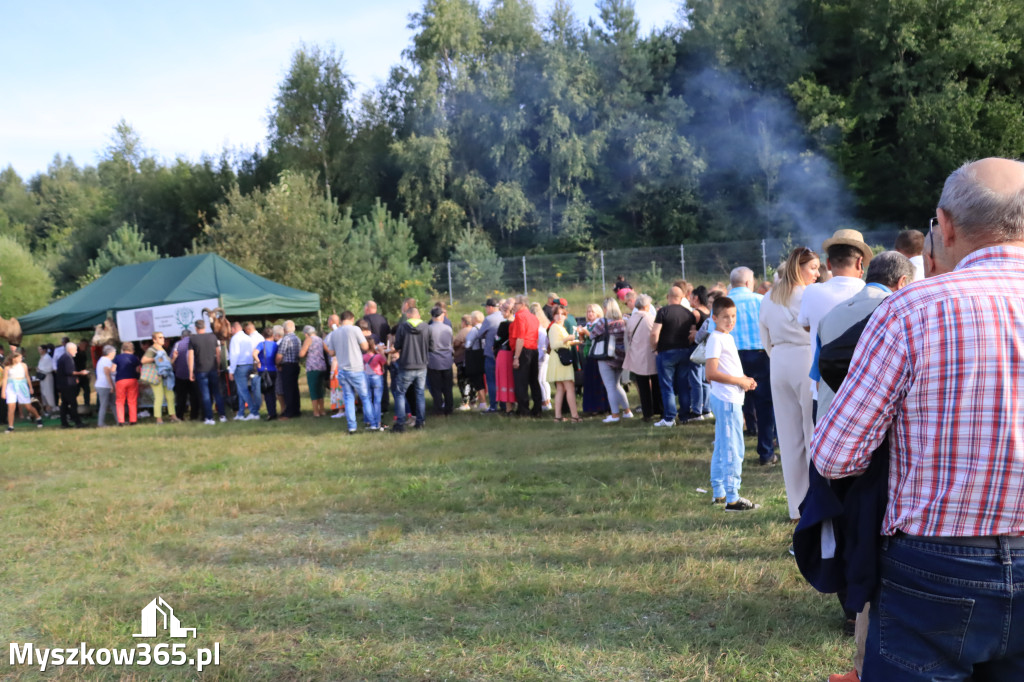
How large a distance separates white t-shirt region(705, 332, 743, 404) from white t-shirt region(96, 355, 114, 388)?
12628mm

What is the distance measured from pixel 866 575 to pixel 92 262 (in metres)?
40.6

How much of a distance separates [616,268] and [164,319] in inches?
616

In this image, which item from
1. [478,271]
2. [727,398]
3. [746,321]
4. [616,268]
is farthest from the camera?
[478,271]

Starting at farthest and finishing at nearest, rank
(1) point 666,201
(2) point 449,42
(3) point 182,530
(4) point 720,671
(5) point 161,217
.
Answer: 1. (5) point 161,217
2. (2) point 449,42
3. (1) point 666,201
4. (3) point 182,530
5. (4) point 720,671

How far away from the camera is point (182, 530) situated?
686 cm

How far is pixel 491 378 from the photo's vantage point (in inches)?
525

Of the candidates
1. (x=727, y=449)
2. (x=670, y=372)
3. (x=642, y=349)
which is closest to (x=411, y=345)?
(x=642, y=349)

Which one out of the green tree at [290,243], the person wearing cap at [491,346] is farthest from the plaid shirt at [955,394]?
the green tree at [290,243]

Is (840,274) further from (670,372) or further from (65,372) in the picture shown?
(65,372)

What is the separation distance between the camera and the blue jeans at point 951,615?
1.84 m

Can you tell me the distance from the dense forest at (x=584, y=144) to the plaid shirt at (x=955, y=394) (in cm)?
2681

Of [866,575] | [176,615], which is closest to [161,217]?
[176,615]

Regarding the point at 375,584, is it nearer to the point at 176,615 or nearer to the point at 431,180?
the point at 176,615

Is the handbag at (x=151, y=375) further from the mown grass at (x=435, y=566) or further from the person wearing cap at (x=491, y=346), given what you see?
the person wearing cap at (x=491, y=346)
